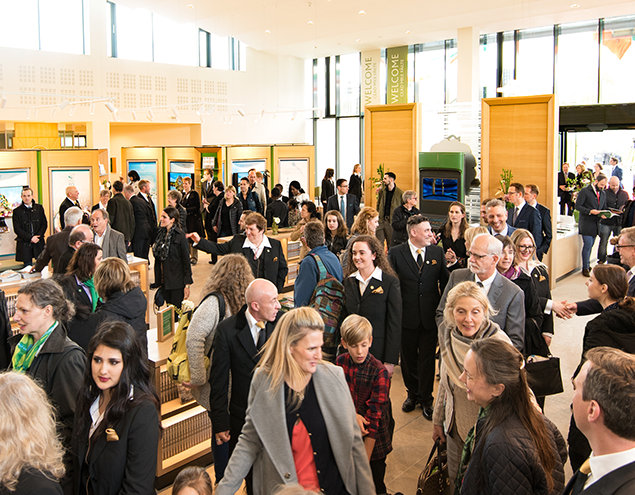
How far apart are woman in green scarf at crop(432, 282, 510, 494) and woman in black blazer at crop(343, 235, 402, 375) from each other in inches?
39.8

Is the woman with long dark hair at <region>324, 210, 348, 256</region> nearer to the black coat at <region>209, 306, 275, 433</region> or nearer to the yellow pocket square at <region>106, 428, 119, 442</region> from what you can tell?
the black coat at <region>209, 306, 275, 433</region>

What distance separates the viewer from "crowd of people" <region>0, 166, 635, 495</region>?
2219 millimetres

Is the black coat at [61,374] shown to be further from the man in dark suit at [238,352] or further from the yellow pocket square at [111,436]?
the man in dark suit at [238,352]

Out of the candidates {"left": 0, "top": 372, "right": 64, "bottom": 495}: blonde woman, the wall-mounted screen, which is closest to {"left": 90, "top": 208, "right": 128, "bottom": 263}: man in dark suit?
{"left": 0, "top": 372, "right": 64, "bottom": 495}: blonde woman

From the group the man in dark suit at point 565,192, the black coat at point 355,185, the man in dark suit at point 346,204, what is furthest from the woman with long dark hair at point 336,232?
the man in dark suit at point 565,192

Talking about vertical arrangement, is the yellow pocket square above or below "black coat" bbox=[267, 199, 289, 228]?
below

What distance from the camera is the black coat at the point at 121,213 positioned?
33.7ft

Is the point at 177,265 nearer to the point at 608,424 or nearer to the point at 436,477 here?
the point at 436,477

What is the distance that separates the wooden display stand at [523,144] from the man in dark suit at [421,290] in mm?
5159

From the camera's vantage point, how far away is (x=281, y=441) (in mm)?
2582

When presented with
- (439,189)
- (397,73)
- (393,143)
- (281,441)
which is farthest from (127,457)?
(397,73)

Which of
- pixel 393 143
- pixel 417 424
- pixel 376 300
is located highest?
pixel 393 143

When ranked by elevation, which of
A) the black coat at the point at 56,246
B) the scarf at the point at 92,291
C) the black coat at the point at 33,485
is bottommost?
the black coat at the point at 33,485

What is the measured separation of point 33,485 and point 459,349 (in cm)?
210
